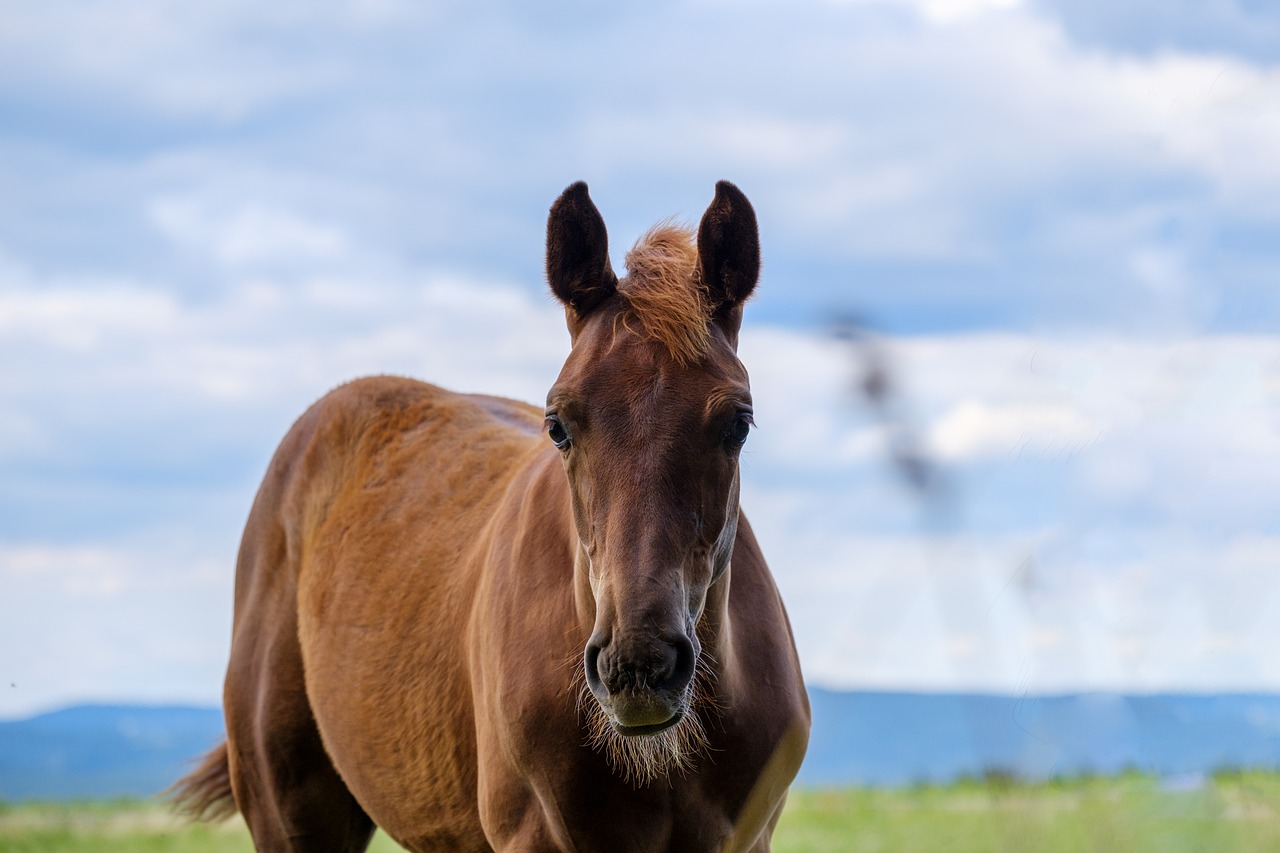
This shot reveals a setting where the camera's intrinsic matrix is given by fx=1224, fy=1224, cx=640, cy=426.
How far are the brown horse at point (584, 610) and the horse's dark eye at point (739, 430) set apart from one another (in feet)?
0.05

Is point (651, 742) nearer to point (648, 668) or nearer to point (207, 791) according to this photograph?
point (648, 668)

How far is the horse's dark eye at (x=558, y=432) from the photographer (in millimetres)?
3068

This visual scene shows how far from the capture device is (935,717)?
1856 millimetres

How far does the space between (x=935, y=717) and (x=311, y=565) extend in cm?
405

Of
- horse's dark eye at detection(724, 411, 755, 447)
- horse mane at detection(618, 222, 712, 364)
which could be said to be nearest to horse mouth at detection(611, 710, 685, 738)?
horse's dark eye at detection(724, 411, 755, 447)

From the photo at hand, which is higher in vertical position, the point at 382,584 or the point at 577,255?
the point at 577,255

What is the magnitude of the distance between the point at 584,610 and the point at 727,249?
41.7 inches

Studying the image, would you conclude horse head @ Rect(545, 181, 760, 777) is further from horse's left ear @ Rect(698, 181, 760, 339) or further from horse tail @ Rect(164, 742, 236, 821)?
horse tail @ Rect(164, 742, 236, 821)

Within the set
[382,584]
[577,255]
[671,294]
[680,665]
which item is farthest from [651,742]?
[382,584]

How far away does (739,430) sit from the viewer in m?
3.05

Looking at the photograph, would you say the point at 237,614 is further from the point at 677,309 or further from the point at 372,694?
the point at 677,309

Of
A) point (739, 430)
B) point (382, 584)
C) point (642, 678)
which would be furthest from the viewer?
point (382, 584)

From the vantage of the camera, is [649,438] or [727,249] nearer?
[649,438]

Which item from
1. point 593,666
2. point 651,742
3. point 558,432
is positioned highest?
point 558,432
